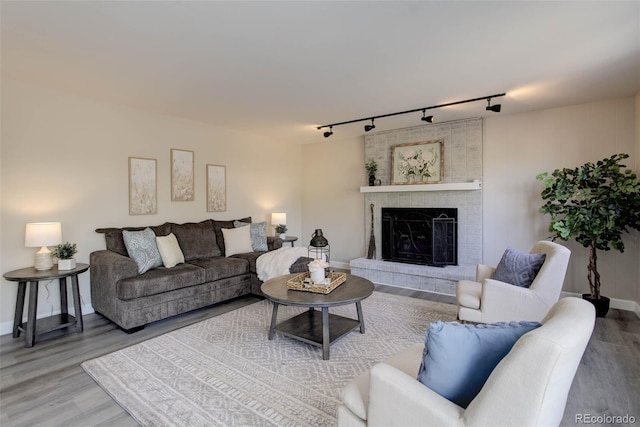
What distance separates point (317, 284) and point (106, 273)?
2194 mm

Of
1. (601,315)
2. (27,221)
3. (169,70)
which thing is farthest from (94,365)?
(601,315)

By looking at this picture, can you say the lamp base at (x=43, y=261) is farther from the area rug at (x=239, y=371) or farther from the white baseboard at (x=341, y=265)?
the white baseboard at (x=341, y=265)

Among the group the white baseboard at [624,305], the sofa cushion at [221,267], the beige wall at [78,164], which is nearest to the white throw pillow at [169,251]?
the sofa cushion at [221,267]

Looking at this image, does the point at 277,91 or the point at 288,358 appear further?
the point at 277,91

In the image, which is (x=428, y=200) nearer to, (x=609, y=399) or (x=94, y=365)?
(x=609, y=399)

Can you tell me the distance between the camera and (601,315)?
3658 millimetres

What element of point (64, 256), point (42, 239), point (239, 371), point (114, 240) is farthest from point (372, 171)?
point (42, 239)

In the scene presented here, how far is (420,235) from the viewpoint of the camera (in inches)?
209

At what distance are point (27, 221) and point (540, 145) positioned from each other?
6197 millimetres

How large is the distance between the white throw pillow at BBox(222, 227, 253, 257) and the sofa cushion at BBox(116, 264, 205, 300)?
819mm

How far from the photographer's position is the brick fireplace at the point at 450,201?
469 centimetres

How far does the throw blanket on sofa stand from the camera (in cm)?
407

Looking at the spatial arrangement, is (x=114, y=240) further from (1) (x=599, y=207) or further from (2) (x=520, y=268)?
(1) (x=599, y=207)

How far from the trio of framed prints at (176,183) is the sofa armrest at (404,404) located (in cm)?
401
